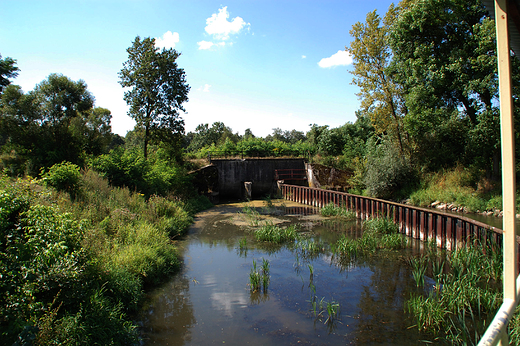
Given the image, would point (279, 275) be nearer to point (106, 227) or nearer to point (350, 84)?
point (106, 227)

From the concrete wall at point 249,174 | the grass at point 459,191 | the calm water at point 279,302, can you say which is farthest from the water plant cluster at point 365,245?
the concrete wall at point 249,174

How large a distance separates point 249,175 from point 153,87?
10323mm

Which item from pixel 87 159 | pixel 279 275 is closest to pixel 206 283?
pixel 279 275

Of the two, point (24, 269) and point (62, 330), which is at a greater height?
point (24, 269)

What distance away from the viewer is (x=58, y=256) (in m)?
4.57

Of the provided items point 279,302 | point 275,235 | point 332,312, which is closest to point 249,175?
point 275,235

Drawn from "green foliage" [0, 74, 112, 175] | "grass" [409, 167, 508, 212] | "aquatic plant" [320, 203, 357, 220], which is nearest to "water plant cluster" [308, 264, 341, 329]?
"green foliage" [0, 74, 112, 175]

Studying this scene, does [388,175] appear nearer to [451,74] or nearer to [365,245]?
[451,74]

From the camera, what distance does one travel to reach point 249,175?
26688 mm

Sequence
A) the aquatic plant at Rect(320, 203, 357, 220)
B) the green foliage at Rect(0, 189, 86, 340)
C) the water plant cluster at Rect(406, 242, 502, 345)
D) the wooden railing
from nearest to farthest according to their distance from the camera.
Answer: the green foliage at Rect(0, 189, 86, 340) < the water plant cluster at Rect(406, 242, 502, 345) < the aquatic plant at Rect(320, 203, 357, 220) < the wooden railing

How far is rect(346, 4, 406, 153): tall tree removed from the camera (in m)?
22.4

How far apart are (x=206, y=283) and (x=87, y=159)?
1023 cm

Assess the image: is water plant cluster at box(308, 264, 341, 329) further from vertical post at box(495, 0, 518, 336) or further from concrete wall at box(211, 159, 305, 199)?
concrete wall at box(211, 159, 305, 199)

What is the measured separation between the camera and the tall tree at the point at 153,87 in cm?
2317
